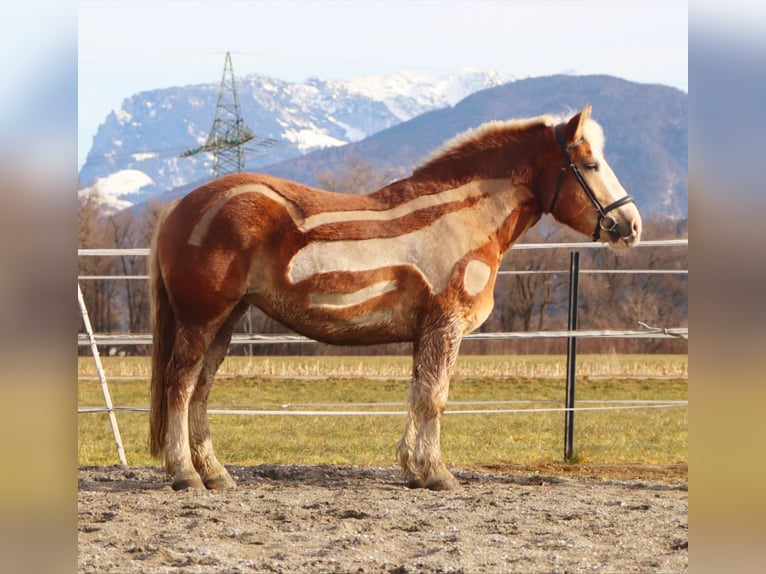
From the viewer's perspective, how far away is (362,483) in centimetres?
676

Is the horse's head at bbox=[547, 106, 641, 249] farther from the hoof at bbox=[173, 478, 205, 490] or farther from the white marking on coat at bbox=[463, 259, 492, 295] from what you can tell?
the hoof at bbox=[173, 478, 205, 490]

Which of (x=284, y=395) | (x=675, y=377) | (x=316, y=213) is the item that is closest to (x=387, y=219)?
(x=316, y=213)

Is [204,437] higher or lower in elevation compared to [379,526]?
higher

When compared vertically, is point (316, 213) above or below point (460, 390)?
above

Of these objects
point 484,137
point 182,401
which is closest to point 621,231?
point 484,137

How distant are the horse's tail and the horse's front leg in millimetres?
1659

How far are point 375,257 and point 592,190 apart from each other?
1.56 m

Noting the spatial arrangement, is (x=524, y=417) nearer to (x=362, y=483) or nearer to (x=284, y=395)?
(x=284, y=395)

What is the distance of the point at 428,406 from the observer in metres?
6.18

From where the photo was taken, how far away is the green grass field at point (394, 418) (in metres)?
9.83

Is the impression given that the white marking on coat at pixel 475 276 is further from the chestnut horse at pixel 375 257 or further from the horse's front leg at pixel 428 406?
the horse's front leg at pixel 428 406

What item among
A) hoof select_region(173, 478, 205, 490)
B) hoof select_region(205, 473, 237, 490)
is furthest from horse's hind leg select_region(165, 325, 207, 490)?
hoof select_region(205, 473, 237, 490)

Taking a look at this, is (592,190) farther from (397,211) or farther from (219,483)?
(219,483)
